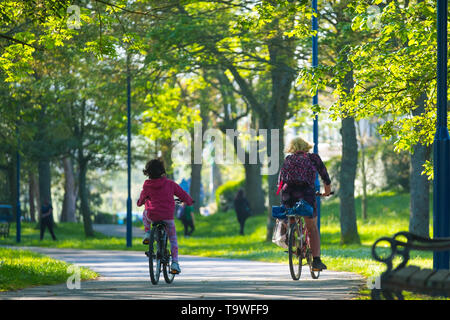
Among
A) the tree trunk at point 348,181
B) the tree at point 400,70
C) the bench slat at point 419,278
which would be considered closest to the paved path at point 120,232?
the tree trunk at point 348,181

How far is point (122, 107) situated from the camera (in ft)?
100

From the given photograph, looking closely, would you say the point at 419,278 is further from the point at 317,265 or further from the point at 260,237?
the point at 260,237

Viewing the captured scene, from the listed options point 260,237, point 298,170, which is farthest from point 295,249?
point 260,237

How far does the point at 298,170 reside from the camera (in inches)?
A: 454

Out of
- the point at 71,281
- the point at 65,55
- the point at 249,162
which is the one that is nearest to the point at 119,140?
the point at 249,162

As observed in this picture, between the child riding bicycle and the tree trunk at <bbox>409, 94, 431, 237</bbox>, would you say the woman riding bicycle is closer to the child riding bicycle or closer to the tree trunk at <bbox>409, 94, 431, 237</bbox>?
the child riding bicycle

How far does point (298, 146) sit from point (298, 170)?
395 mm

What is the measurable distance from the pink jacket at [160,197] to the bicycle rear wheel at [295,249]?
144cm

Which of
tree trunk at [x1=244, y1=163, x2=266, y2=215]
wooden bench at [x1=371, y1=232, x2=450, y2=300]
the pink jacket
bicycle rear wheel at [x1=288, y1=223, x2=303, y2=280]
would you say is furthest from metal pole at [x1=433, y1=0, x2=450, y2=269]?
tree trunk at [x1=244, y1=163, x2=266, y2=215]

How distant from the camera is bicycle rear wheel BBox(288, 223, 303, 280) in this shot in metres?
11.6

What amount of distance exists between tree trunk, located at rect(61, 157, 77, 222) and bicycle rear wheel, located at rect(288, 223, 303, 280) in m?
40.8

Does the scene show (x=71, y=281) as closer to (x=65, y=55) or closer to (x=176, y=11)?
(x=65, y=55)
